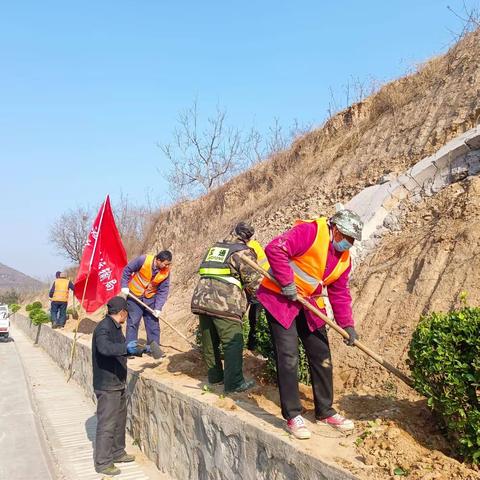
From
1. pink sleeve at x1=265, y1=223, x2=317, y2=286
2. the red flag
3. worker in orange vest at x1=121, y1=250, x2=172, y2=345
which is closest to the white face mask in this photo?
pink sleeve at x1=265, y1=223, x2=317, y2=286

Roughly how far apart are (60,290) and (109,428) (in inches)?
411

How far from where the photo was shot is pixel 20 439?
21.5 ft

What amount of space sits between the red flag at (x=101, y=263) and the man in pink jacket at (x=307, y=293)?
24.1ft

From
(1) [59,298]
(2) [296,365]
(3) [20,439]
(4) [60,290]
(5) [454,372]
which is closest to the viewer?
(5) [454,372]

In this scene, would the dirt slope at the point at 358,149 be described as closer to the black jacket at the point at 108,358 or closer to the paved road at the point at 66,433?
the paved road at the point at 66,433

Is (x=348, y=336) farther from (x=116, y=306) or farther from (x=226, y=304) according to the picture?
(x=116, y=306)

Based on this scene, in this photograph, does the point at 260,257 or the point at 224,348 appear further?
the point at 260,257

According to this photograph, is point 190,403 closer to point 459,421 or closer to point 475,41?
point 459,421

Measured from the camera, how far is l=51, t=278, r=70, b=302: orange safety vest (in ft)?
48.5

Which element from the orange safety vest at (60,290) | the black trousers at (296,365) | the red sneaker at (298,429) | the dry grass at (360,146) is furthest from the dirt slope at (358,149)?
the red sneaker at (298,429)

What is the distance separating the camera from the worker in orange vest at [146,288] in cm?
729

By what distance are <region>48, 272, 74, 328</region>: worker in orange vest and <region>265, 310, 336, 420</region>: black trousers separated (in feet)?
41.0

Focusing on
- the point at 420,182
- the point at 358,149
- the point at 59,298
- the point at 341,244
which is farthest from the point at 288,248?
the point at 59,298

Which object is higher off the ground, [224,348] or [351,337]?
[351,337]
